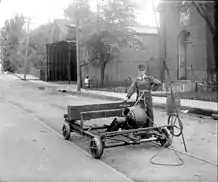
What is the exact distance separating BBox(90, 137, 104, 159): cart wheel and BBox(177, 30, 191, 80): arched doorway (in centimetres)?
288

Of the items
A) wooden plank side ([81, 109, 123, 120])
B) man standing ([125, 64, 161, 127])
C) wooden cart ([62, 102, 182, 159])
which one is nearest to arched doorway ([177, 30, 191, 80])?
wooden cart ([62, 102, 182, 159])

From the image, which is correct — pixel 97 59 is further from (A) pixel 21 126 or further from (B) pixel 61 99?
(A) pixel 21 126

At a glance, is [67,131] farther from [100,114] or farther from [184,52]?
[184,52]

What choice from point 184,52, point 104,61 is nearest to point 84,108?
point 184,52

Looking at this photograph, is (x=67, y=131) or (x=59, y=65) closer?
(x=59, y=65)

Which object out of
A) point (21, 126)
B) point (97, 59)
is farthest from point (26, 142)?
point (97, 59)

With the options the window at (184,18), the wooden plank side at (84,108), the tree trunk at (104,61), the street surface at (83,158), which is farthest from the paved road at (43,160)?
the tree trunk at (104,61)

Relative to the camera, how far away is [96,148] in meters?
3.97

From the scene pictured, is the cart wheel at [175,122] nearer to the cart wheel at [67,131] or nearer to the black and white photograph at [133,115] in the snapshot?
the black and white photograph at [133,115]

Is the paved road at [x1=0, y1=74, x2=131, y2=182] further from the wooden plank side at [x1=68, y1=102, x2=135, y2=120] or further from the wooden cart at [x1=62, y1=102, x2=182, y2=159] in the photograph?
the wooden plank side at [x1=68, y1=102, x2=135, y2=120]

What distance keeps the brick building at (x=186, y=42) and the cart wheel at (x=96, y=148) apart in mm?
A: 2857

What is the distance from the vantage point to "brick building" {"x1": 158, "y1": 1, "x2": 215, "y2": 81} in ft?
2.86

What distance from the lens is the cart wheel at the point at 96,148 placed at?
3934 mm

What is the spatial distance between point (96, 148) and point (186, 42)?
9.97ft
